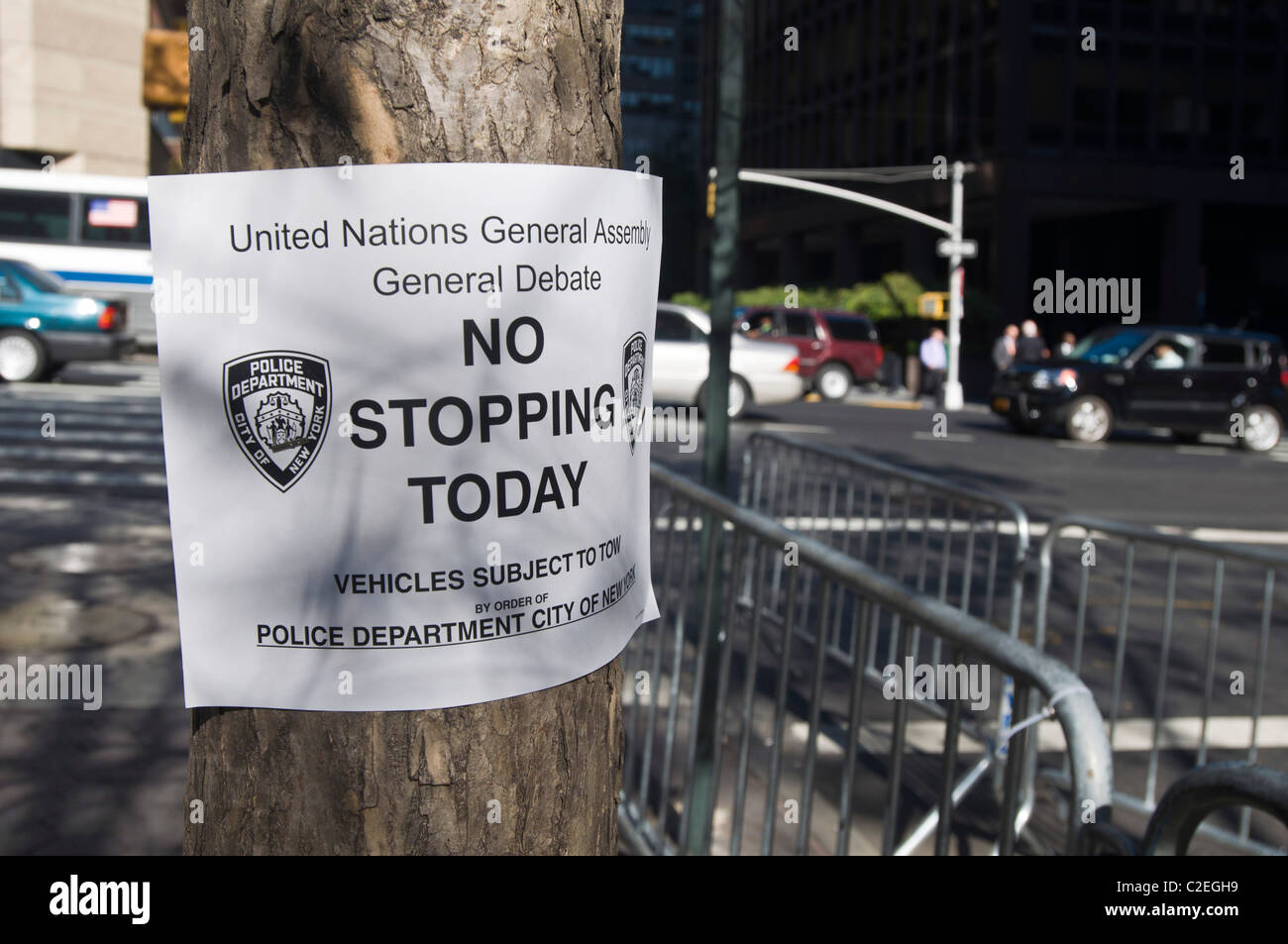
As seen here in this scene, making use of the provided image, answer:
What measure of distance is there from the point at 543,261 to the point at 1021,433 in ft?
67.6

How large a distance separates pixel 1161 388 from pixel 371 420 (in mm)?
20380

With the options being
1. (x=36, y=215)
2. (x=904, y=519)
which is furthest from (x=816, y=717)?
(x=36, y=215)

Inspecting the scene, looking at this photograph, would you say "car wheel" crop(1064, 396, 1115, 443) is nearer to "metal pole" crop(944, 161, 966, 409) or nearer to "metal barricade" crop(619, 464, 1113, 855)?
"metal pole" crop(944, 161, 966, 409)

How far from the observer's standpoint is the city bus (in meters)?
24.2

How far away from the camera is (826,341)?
A: 2806 centimetres

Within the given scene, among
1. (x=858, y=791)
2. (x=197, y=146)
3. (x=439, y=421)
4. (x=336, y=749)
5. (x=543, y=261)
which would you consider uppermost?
(x=197, y=146)

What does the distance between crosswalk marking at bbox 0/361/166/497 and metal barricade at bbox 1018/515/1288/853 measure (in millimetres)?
6735

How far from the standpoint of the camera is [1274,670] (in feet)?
21.2

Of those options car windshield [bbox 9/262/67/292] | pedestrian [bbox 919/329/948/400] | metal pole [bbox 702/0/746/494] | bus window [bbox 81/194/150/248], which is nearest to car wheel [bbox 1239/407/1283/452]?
pedestrian [bbox 919/329/948/400]

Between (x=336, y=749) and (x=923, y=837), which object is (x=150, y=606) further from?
(x=336, y=749)

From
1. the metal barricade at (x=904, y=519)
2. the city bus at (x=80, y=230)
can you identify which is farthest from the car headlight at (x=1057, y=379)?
the city bus at (x=80, y=230)


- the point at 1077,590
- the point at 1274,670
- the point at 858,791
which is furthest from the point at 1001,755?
the point at 1077,590

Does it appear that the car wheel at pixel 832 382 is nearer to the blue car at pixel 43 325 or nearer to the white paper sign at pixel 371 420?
the blue car at pixel 43 325

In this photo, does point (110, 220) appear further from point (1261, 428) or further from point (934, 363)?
point (1261, 428)
